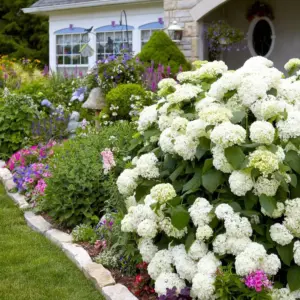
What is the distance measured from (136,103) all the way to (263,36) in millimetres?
6027

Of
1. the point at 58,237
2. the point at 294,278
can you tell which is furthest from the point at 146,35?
the point at 294,278

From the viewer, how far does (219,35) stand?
1123 cm

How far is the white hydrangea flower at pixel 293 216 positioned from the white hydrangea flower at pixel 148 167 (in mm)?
848

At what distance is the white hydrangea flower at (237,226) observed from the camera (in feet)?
10.1

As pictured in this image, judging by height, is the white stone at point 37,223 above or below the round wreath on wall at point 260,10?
below

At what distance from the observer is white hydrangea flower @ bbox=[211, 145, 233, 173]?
314cm

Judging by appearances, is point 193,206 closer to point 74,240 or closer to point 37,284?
point 37,284

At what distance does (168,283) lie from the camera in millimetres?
3309

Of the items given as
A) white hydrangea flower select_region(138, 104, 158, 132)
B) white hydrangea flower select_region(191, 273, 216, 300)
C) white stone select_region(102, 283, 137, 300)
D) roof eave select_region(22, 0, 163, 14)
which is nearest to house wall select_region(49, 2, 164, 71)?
roof eave select_region(22, 0, 163, 14)

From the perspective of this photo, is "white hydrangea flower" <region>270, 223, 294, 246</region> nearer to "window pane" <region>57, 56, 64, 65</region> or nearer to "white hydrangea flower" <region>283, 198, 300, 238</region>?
"white hydrangea flower" <region>283, 198, 300, 238</region>

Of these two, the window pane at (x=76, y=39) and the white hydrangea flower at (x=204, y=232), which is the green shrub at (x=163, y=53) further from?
the white hydrangea flower at (x=204, y=232)

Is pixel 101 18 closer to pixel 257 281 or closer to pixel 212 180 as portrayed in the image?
pixel 212 180

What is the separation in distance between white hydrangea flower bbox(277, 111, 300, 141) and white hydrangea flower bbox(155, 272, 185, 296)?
100 centimetres

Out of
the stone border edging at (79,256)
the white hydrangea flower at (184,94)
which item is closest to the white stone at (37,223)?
the stone border edging at (79,256)
